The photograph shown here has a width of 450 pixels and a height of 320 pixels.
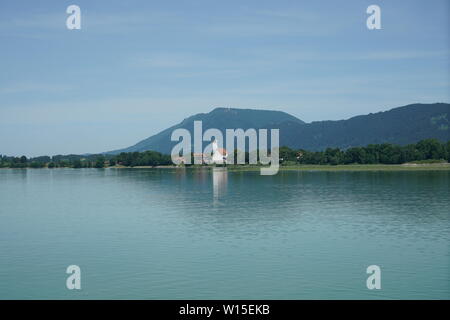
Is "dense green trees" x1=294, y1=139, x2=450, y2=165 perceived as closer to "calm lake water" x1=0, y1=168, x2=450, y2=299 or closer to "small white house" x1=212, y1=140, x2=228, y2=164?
"small white house" x1=212, y1=140, x2=228, y2=164

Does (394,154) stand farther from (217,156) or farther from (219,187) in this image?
(219,187)

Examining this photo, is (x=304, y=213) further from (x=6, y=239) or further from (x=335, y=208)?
(x=6, y=239)

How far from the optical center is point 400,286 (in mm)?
18562

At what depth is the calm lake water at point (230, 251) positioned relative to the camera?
18.5 meters

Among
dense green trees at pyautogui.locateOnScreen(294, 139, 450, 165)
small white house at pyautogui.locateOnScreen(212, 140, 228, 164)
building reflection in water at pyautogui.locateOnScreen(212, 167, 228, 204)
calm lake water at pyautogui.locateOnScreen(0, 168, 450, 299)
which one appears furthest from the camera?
small white house at pyautogui.locateOnScreen(212, 140, 228, 164)

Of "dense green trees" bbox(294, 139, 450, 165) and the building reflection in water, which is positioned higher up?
"dense green trees" bbox(294, 139, 450, 165)

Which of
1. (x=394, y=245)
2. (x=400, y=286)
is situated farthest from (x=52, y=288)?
(x=394, y=245)

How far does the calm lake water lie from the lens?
1848cm

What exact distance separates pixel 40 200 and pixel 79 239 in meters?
27.0

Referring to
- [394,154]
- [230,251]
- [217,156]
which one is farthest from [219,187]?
[217,156]

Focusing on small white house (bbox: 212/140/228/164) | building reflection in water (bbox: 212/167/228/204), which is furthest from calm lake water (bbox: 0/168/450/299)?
small white house (bbox: 212/140/228/164)

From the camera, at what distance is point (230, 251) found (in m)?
24.3

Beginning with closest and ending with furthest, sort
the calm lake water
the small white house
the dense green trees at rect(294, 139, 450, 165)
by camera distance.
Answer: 1. the calm lake water
2. the dense green trees at rect(294, 139, 450, 165)
3. the small white house

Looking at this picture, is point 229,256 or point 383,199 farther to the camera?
point 383,199
